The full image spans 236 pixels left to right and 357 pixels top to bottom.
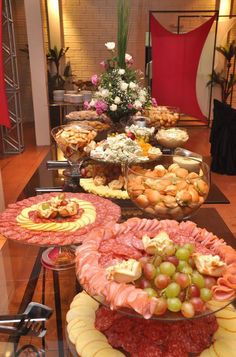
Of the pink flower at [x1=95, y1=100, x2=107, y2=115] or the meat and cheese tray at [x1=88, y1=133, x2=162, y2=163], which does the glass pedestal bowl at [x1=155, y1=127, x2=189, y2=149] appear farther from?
the pink flower at [x1=95, y1=100, x2=107, y2=115]

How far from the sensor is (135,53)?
7.05 metres

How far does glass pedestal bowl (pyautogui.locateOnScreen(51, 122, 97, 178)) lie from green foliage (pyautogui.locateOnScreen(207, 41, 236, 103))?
17.5 feet

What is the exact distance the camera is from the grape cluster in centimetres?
70

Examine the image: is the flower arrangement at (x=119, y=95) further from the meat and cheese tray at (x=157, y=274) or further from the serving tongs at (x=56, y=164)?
the meat and cheese tray at (x=157, y=274)

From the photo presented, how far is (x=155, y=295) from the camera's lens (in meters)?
0.72

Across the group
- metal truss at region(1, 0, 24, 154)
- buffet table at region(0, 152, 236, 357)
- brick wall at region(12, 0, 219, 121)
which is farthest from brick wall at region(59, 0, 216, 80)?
buffet table at region(0, 152, 236, 357)

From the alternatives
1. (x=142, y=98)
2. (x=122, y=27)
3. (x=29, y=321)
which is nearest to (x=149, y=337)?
(x=29, y=321)

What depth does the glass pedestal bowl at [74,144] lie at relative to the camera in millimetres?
1803

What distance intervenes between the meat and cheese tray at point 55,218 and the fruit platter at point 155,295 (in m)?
0.19

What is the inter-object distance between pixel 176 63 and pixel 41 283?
5244 mm

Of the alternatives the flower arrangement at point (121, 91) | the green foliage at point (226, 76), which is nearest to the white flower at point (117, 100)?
the flower arrangement at point (121, 91)

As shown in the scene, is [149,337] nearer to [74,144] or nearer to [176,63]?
[74,144]

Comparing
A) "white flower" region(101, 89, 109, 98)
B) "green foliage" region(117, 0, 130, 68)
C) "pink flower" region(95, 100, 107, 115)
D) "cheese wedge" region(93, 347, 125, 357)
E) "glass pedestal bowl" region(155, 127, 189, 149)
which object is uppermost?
"green foliage" region(117, 0, 130, 68)

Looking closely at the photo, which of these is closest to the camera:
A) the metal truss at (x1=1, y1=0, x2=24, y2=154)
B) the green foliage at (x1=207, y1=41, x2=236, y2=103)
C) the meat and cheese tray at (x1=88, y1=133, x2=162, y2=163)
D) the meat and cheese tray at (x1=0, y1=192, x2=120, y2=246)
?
the meat and cheese tray at (x1=0, y1=192, x2=120, y2=246)
